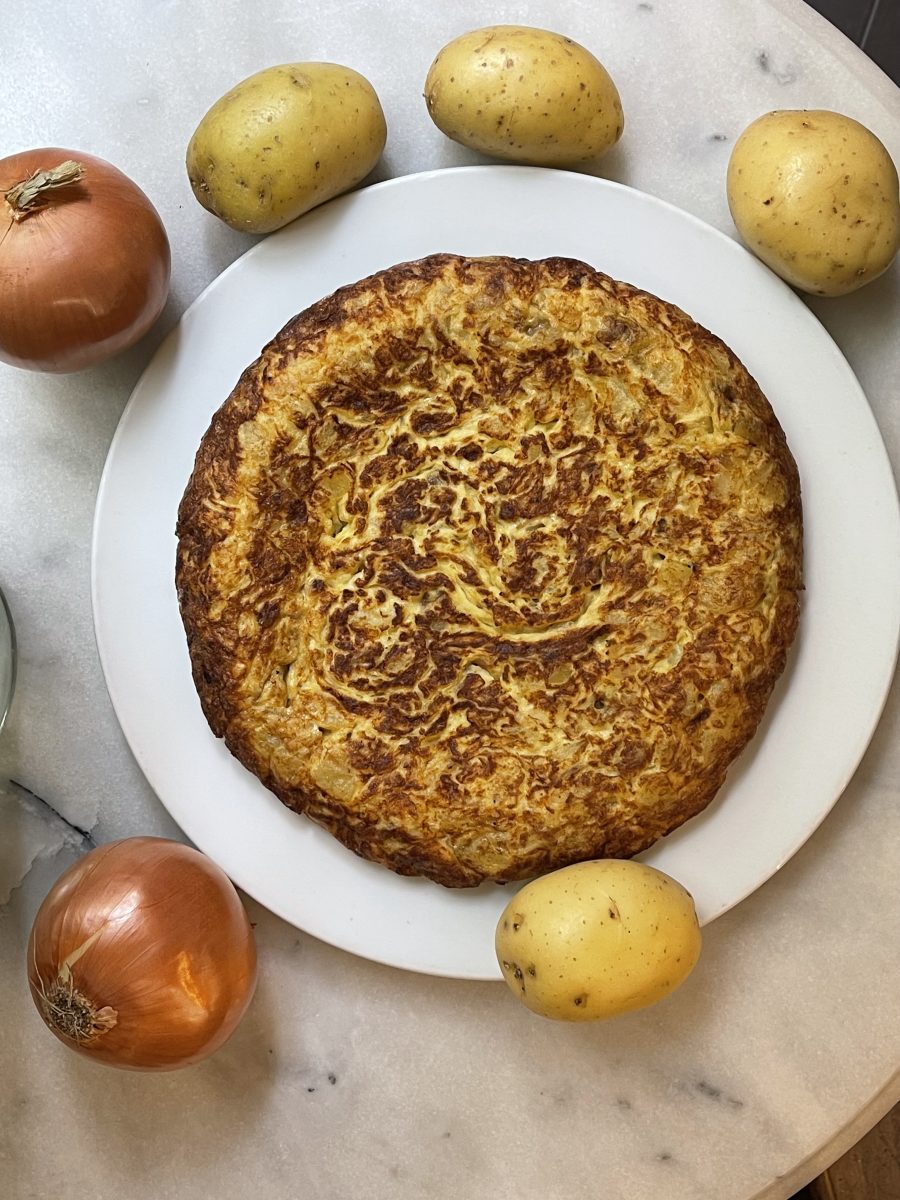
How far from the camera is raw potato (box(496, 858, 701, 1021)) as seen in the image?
1.42 meters

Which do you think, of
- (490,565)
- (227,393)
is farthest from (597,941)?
(227,393)

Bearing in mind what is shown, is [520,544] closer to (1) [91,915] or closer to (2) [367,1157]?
(1) [91,915]

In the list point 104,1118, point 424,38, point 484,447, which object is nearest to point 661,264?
point 484,447

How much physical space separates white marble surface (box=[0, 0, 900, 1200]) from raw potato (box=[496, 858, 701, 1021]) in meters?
0.23

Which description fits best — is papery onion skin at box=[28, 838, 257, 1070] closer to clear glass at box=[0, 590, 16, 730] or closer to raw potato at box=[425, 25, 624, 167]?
clear glass at box=[0, 590, 16, 730]

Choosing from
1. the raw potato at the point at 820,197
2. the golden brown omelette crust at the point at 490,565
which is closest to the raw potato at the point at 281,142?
the golden brown omelette crust at the point at 490,565

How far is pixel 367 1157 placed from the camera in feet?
5.47

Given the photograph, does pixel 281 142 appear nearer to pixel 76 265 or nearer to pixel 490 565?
pixel 76 265

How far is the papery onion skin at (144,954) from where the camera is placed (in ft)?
4.85

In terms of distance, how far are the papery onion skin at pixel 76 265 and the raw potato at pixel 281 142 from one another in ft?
0.36

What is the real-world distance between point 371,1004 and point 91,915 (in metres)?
0.44

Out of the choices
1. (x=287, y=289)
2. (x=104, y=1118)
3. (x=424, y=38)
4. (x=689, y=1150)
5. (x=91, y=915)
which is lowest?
(x=104, y=1118)

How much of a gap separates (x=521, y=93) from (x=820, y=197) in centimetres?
42

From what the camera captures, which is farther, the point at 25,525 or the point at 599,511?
the point at 25,525
